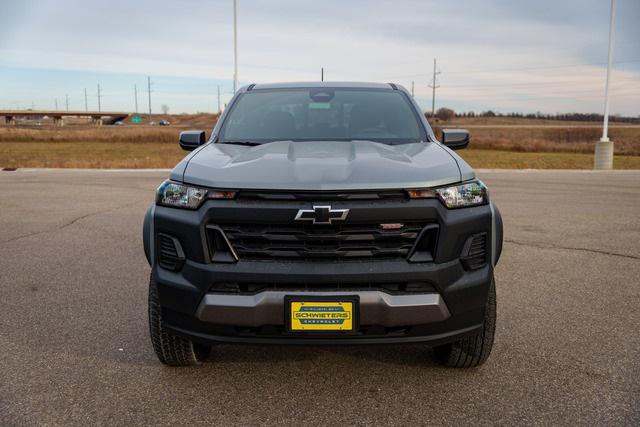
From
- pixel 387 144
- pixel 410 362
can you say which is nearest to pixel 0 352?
pixel 410 362

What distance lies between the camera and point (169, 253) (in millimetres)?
3232

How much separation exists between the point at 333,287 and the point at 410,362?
110 cm

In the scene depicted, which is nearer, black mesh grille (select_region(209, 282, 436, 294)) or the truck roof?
black mesh grille (select_region(209, 282, 436, 294))

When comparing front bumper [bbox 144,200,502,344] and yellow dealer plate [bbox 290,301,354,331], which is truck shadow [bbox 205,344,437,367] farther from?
yellow dealer plate [bbox 290,301,354,331]

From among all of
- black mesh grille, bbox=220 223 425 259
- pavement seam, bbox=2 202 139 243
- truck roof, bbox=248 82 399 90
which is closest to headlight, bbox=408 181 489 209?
black mesh grille, bbox=220 223 425 259

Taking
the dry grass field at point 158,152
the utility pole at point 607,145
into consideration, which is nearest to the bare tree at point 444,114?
the dry grass field at point 158,152

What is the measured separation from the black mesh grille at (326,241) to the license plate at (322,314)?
0.24m

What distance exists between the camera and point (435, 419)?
307 centimetres

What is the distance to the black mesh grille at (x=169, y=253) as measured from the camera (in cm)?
317

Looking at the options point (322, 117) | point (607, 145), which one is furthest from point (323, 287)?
point (607, 145)

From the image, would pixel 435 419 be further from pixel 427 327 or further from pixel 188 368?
pixel 188 368

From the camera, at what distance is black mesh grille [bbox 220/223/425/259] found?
3.07 meters

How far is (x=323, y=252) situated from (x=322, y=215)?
18 cm

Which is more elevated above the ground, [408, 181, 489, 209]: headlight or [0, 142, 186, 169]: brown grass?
[408, 181, 489, 209]: headlight
